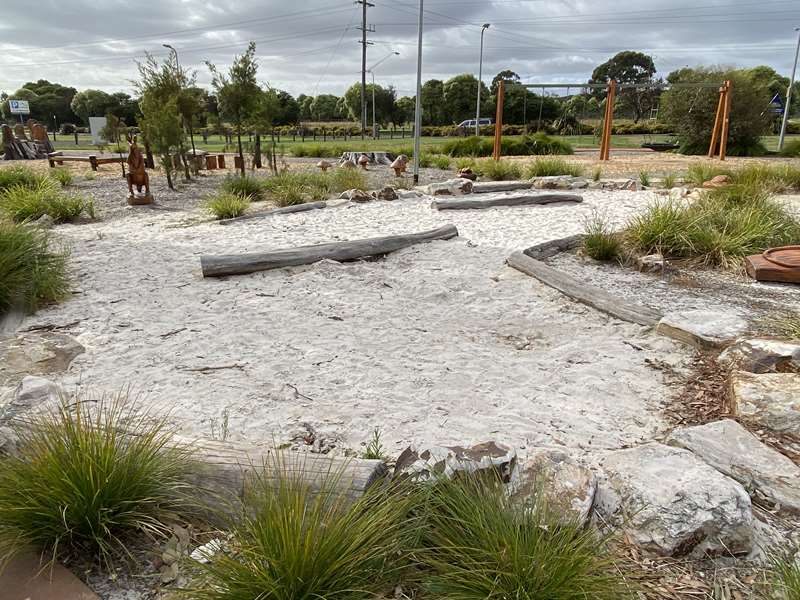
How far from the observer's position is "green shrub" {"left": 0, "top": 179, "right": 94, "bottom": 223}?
27.5 feet

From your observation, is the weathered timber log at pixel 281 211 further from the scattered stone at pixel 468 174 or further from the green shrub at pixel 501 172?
the green shrub at pixel 501 172

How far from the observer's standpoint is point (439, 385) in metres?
3.55

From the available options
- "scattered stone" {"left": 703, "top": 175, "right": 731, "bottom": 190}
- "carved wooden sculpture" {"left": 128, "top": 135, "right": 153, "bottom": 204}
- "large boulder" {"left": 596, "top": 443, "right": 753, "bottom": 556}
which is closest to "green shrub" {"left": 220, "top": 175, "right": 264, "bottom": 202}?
"carved wooden sculpture" {"left": 128, "top": 135, "right": 153, "bottom": 204}

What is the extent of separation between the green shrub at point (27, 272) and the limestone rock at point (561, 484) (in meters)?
4.32

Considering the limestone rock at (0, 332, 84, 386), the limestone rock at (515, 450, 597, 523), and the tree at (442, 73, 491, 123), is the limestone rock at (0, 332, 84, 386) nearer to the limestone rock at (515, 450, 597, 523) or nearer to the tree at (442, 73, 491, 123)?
the limestone rock at (515, 450, 597, 523)

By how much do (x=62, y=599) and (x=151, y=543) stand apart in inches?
13.7

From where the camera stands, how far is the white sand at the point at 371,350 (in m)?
3.12

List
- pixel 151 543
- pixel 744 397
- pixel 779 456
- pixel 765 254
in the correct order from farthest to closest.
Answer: pixel 765 254 < pixel 744 397 < pixel 779 456 < pixel 151 543

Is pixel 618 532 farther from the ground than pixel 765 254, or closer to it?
closer to it

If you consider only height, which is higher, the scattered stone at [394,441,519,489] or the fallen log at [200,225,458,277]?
the fallen log at [200,225,458,277]

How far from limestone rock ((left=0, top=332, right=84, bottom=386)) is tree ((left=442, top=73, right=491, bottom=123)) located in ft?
191

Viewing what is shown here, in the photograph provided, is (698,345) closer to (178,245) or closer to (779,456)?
(779,456)

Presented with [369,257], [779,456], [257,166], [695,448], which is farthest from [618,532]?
[257,166]

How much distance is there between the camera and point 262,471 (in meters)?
2.39
